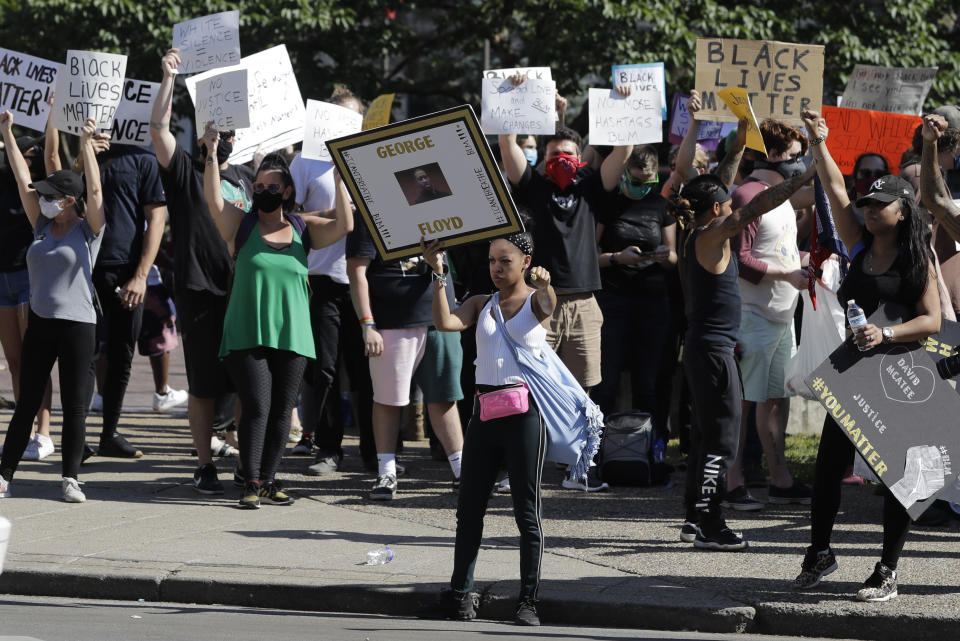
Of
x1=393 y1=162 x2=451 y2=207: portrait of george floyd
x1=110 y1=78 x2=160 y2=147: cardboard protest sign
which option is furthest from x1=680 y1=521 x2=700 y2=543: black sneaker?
x1=110 y1=78 x2=160 y2=147: cardboard protest sign

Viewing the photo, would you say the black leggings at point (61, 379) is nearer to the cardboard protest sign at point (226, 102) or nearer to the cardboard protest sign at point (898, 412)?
the cardboard protest sign at point (226, 102)

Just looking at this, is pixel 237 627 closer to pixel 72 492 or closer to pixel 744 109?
pixel 72 492

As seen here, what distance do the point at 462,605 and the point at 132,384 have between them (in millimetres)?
9580

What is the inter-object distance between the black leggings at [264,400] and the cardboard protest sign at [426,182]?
5.69ft

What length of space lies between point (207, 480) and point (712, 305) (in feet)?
11.1

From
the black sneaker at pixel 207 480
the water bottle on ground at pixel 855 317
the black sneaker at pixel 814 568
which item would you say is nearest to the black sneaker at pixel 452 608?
the black sneaker at pixel 814 568

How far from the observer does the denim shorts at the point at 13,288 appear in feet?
30.9

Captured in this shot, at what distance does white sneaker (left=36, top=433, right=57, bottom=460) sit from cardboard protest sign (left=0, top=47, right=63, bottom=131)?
2.16 m

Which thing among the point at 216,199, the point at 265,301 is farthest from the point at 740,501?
the point at 216,199

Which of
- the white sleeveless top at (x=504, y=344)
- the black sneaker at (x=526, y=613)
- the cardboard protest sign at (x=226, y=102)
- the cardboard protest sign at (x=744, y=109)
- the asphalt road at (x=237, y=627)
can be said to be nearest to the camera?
the asphalt road at (x=237, y=627)

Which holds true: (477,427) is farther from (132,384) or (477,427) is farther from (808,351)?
(132,384)

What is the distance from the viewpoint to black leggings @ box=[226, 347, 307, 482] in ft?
26.3

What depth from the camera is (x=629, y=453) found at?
28.6 feet

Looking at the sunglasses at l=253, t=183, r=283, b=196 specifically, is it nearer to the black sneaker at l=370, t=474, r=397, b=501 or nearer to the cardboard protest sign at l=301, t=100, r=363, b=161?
the cardboard protest sign at l=301, t=100, r=363, b=161
